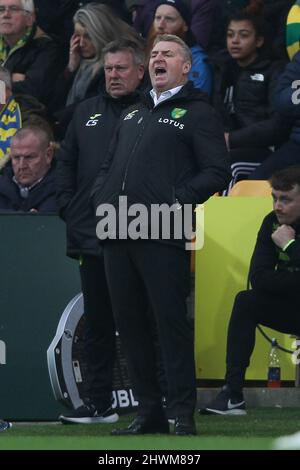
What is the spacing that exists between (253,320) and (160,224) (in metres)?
2.08

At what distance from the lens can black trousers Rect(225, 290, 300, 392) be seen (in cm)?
988

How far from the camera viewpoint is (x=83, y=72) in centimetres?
1223

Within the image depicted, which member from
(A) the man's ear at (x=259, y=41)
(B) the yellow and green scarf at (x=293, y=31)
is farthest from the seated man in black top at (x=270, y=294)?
(A) the man's ear at (x=259, y=41)

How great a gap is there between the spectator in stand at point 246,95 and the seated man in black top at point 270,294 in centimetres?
185

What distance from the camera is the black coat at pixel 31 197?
10492mm

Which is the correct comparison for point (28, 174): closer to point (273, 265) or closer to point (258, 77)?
point (273, 265)

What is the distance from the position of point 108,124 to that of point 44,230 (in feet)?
3.70

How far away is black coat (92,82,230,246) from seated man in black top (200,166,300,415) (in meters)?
1.75

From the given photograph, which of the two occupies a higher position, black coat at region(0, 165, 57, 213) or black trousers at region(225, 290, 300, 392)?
black coat at region(0, 165, 57, 213)

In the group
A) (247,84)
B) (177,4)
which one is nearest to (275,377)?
(247,84)
